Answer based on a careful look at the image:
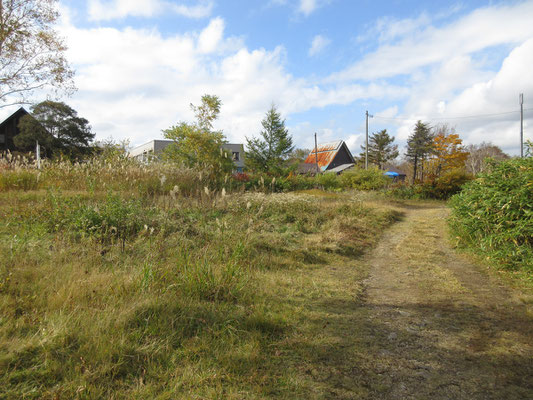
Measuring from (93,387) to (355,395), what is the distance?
5.17 ft

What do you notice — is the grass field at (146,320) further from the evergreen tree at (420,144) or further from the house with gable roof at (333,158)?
the house with gable roof at (333,158)

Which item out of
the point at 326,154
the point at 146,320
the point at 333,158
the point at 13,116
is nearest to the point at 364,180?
the point at 146,320

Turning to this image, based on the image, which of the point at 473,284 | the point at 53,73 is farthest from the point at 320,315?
the point at 53,73

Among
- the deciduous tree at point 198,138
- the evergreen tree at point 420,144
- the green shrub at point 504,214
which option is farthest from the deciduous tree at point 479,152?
the green shrub at point 504,214

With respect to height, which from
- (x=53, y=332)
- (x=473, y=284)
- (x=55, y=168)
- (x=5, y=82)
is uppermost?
(x=5, y=82)

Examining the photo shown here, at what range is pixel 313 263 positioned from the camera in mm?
5406

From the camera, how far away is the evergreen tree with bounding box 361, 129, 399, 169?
49.3 meters

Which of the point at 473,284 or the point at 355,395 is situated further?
the point at 473,284

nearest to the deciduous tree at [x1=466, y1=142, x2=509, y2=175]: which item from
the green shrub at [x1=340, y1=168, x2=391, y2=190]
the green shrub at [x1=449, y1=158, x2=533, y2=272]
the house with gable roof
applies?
the house with gable roof

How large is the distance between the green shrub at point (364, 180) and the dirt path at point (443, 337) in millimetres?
15392

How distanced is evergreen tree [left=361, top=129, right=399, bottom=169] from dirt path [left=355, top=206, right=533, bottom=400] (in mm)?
47538

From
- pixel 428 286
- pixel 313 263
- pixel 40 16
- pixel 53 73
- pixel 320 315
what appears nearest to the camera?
pixel 320 315

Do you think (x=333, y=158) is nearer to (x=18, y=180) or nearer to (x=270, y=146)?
(x=270, y=146)

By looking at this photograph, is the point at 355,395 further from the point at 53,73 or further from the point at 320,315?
the point at 53,73
